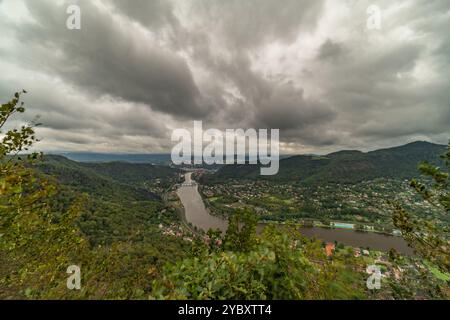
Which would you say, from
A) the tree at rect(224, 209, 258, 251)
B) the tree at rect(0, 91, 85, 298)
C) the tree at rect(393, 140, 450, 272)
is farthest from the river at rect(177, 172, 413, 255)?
the tree at rect(0, 91, 85, 298)

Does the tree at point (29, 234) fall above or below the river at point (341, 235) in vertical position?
above

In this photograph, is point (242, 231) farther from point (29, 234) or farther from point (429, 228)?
point (29, 234)

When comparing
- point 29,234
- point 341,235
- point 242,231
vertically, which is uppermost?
point 29,234

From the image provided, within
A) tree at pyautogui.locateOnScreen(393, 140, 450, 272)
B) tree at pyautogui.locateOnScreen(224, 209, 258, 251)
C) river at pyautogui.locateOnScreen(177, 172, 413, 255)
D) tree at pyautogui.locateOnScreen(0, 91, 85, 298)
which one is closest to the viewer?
tree at pyautogui.locateOnScreen(0, 91, 85, 298)

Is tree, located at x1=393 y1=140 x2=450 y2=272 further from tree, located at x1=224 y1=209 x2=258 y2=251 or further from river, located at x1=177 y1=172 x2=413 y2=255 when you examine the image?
river, located at x1=177 y1=172 x2=413 y2=255

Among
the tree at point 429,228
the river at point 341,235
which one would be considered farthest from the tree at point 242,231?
the river at point 341,235

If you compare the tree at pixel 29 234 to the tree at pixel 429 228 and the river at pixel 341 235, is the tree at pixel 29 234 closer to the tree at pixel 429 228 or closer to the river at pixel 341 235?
→ the tree at pixel 429 228

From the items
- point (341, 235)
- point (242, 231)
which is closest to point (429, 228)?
point (242, 231)

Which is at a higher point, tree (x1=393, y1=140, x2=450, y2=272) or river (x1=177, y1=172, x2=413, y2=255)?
tree (x1=393, y1=140, x2=450, y2=272)

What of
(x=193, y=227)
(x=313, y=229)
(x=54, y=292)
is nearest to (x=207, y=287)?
(x=54, y=292)
